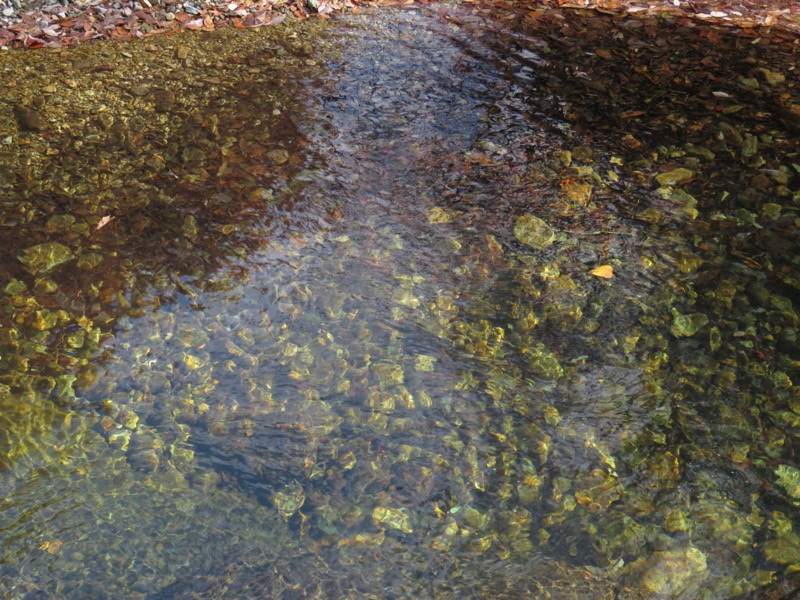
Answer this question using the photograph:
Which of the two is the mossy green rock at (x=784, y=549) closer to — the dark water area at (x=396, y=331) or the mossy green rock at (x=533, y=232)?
the dark water area at (x=396, y=331)

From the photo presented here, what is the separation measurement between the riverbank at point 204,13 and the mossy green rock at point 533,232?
3.14m

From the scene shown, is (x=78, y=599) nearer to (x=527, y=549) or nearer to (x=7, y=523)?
(x=7, y=523)

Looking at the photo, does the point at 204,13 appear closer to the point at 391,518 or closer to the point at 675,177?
the point at 675,177

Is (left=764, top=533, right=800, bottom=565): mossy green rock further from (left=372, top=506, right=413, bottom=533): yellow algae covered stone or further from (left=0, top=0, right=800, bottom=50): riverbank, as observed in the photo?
(left=0, top=0, right=800, bottom=50): riverbank

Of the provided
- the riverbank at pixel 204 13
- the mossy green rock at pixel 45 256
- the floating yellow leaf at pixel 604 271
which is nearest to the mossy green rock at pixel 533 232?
the floating yellow leaf at pixel 604 271

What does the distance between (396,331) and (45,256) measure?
186 centimetres

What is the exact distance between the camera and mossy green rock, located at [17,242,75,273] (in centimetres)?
337

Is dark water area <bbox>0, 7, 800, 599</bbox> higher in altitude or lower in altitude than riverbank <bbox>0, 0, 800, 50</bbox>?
lower

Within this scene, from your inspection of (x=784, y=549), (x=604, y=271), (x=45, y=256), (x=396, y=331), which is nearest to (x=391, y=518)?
(x=396, y=331)

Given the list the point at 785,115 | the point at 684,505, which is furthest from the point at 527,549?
the point at 785,115

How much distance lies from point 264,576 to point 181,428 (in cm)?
74

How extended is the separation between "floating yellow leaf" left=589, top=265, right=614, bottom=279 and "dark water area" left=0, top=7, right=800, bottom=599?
0.02 m

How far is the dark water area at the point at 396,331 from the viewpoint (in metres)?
2.37

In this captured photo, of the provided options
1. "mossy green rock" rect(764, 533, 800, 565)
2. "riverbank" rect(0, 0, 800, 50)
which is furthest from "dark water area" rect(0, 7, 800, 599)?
"riverbank" rect(0, 0, 800, 50)
